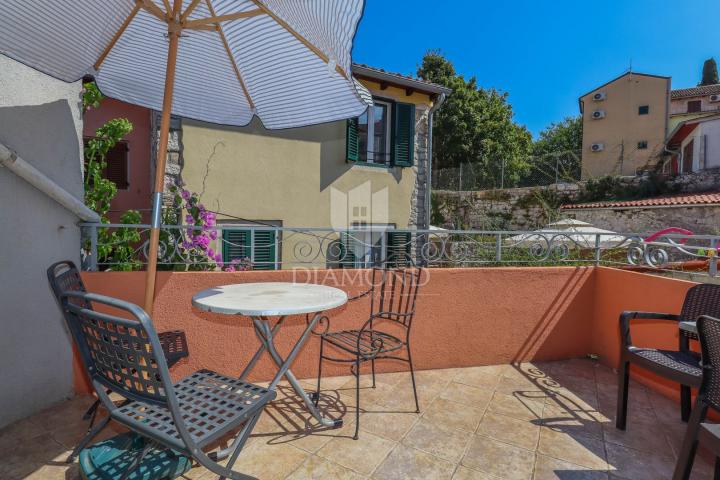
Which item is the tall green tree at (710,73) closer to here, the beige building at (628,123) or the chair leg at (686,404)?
the beige building at (628,123)

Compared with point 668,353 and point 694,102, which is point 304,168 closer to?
point 668,353

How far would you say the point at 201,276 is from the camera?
297 centimetres

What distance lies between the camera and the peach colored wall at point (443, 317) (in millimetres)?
Result: 2928

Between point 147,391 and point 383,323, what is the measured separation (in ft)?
7.51

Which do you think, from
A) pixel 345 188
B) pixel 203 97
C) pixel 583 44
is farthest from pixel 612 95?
pixel 203 97

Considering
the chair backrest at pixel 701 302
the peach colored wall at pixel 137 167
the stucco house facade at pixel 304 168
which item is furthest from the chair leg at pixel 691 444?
the peach colored wall at pixel 137 167

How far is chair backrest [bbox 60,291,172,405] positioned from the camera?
1248mm

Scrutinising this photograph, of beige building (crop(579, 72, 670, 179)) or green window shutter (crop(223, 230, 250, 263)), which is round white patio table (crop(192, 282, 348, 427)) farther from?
beige building (crop(579, 72, 670, 179))

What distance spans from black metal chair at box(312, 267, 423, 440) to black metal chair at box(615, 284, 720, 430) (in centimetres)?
137

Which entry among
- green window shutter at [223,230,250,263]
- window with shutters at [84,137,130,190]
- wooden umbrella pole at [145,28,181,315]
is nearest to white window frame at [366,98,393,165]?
green window shutter at [223,230,250,263]

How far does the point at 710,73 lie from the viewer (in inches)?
1083

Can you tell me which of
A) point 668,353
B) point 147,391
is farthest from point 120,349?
point 668,353

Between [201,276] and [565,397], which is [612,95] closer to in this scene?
[565,397]

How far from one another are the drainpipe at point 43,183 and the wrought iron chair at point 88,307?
0.50m
